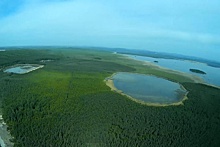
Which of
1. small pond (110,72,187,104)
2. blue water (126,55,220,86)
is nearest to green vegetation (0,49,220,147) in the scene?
small pond (110,72,187,104)

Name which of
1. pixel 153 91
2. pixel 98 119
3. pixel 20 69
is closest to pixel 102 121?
pixel 98 119

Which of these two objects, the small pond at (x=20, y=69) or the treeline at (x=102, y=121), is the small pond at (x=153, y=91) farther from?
the small pond at (x=20, y=69)

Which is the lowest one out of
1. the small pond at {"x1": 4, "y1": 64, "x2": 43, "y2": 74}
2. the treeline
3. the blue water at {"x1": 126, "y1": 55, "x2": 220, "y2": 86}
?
the treeline

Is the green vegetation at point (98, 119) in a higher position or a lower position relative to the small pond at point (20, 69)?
lower

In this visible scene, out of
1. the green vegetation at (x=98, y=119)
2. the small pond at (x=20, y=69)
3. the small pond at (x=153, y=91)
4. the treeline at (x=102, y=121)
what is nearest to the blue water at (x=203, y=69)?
the small pond at (x=153, y=91)

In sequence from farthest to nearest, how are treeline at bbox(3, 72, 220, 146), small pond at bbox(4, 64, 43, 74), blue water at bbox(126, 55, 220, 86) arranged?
1. blue water at bbox(126, 55, 220, 86)
2. small pond at bbox(4, 64, 43, 74)
3. treeline at bbox(3, 72, 220, 146)

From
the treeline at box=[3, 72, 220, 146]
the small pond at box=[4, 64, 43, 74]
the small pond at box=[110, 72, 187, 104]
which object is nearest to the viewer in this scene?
the treeline at box=[3, 72, 220, 146]

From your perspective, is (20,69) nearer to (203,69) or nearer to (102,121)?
(102,121)

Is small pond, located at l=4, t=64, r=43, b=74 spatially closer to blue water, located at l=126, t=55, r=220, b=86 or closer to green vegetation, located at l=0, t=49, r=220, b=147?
green vegetation, located at l=0, t=49, r=220, b=147

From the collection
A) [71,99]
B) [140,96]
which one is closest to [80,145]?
[71,99]

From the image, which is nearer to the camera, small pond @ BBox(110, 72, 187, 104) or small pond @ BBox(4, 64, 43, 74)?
small pond @ BBox(110, 72, 187, 104)

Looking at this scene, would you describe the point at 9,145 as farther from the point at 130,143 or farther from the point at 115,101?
the point at 115,101
